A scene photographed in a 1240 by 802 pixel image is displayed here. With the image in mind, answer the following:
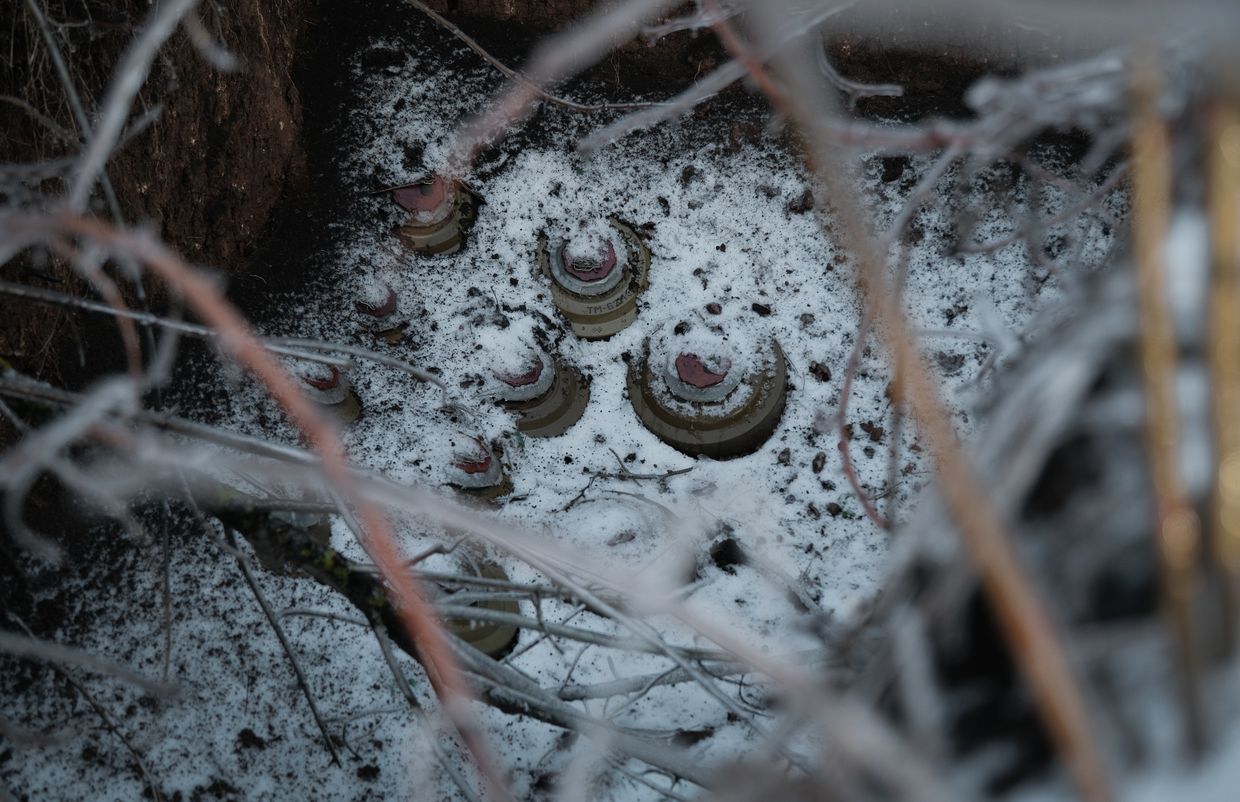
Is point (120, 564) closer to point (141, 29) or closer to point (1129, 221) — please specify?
point (141, 29)

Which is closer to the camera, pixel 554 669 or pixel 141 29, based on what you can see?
pixel 141 29

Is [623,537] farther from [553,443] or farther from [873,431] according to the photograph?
[873,431]

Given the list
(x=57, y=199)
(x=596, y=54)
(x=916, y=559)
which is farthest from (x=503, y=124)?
(x=916, y=559)

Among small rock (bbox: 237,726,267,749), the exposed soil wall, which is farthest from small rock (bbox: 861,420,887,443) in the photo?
the exposed soil wall

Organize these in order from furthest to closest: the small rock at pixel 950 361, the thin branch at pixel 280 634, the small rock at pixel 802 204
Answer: the small rock at pixel 802 204 < the small rock at pixel 950 361 < the thin branch at pixel 280 634

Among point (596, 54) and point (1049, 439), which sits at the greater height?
point (596, 54)

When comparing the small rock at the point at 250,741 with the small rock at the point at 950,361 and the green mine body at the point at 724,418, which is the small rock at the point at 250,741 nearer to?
the green mine body at the point at 724,418

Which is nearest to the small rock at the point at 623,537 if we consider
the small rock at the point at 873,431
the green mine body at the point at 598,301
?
the green mine body at the point at 598,301
